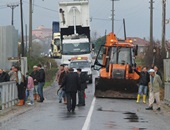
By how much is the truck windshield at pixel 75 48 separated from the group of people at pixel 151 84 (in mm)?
13131

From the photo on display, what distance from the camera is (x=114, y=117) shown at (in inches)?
680

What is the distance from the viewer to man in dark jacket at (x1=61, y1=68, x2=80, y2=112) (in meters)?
18.8

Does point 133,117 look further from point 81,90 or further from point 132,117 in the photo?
point 81,90

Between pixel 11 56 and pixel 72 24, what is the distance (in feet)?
44.6

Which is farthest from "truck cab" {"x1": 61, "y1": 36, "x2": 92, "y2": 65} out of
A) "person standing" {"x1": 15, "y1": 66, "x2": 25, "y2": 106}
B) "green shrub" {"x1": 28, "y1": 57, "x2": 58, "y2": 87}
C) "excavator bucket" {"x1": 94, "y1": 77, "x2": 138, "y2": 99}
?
"person standing" {"x1": 15, "y1": 66, "x2": 25, "y2": 106}

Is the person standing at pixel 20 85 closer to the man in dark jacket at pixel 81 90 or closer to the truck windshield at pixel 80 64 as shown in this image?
the man in dark jacket at pixel 81 90

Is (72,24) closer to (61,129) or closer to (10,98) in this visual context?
(10,98)

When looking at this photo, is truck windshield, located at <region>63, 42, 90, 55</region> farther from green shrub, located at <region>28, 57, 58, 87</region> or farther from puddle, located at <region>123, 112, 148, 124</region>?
puddle, located at <region>123, 112, 148, 124</region>

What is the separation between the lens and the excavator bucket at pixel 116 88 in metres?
26.5

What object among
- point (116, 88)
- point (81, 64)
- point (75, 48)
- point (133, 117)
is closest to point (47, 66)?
point (75, 48)

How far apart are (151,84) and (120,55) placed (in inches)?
288

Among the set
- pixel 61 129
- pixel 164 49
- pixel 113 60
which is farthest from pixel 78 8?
pixel 61 129

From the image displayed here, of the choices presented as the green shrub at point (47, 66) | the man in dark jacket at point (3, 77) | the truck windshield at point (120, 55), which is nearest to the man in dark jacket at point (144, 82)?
the truck windshield at point (120, 55)

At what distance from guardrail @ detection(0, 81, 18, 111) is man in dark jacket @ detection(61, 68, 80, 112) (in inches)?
108
